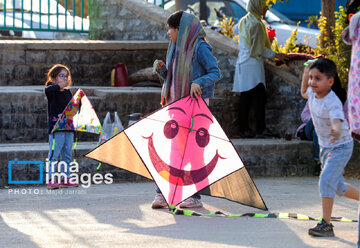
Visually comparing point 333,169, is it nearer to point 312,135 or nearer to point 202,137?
point 202,137

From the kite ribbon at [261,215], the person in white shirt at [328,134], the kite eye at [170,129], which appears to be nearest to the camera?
the person in white shirt at [328,134]

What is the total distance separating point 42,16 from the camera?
42.8 feet

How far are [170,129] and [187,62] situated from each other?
0.62 metres

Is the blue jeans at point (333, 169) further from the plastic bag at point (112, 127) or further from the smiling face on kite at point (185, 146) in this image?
the plastic bag at point (112, 127)

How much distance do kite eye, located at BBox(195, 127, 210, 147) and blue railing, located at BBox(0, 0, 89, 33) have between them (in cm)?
670

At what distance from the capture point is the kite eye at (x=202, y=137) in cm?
658

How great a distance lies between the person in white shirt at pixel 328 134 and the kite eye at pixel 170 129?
1.43 meters

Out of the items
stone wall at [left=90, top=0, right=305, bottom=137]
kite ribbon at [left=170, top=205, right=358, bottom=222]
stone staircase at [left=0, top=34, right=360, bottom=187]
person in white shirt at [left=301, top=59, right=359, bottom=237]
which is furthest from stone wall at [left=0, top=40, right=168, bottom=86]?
person in white shirt at [left=301, top=59, right=359, bottom=237]

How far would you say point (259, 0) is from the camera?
33.3 ft

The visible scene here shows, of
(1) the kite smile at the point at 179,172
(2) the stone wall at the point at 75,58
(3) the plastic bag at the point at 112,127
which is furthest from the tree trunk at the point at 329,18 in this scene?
(1) the kite smile at the point at 179,172

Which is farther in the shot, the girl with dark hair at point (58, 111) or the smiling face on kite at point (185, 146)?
the girl with dark hair at point (58, 111)

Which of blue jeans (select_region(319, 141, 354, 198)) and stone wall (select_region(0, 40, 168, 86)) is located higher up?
stone wall (select_region(0, 40, 168, 86))

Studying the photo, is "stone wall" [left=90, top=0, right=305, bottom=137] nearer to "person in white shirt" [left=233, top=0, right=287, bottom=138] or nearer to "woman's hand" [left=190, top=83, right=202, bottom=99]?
"person in white shirt" [left=233, top=0, right=287, bottom=138]

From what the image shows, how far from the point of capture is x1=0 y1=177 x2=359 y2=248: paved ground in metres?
5.26
